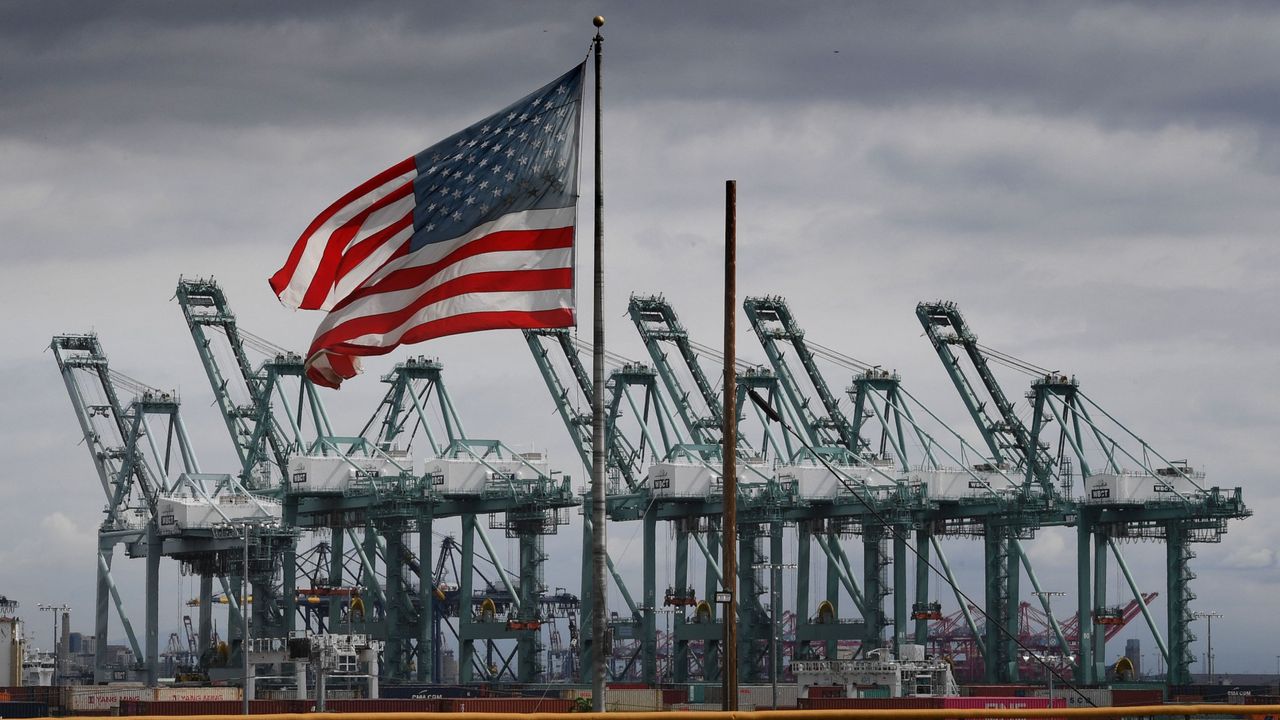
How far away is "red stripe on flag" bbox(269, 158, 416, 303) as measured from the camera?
75.7 ft

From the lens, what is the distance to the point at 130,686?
314 ft

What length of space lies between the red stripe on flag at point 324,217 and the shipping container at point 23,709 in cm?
6111

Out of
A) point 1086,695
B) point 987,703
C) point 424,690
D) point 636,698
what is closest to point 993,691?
point 1086,695

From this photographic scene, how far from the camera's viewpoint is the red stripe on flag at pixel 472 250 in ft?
76.9

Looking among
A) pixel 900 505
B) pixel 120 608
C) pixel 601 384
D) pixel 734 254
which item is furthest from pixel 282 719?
pixel 120 608

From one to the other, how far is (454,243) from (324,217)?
64.7 inches

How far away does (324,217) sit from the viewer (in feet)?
76.2

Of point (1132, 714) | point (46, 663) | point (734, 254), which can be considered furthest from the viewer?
point (46, 663)

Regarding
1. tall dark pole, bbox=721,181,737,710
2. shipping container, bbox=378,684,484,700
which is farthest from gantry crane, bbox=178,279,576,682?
tall dark pole, bbox=721,181,737,710

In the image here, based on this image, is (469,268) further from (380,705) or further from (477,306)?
(380,705)

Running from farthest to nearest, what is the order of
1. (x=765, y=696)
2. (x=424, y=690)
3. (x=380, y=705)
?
(x=424, y=690) → (x=765, y=696) → (x=380, y=705)

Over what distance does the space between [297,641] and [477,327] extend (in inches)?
2673

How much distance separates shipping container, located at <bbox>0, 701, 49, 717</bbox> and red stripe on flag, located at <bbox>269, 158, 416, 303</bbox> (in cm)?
6111

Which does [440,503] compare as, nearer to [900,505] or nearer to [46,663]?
[900,505]
